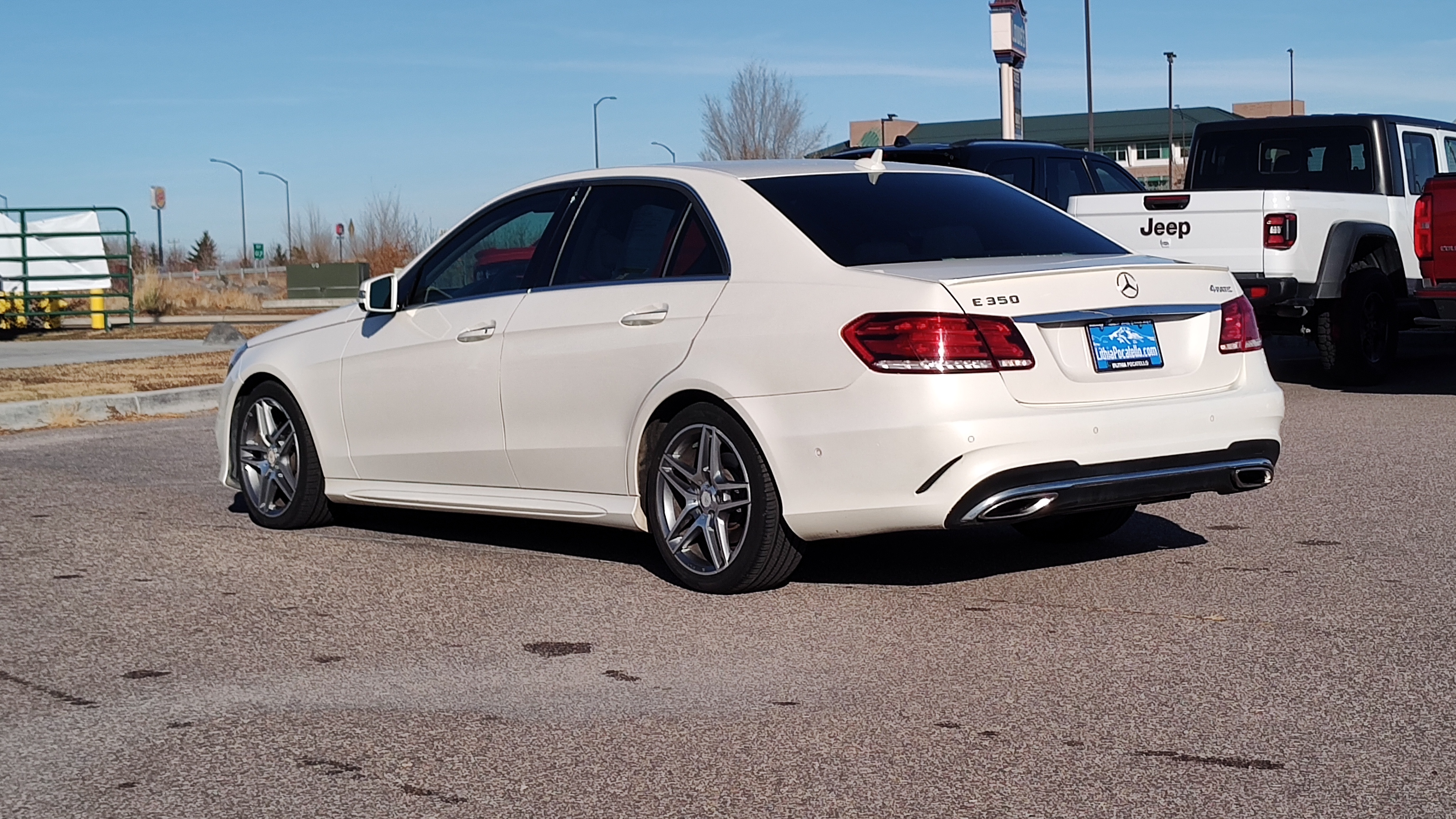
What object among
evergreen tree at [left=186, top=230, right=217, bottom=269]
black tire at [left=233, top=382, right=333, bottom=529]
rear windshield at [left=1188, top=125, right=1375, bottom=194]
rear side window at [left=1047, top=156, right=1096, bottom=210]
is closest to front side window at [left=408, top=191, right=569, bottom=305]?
black tire at [left=233, top=382, right=333, bottom=529]

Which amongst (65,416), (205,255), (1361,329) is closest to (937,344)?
(1361,329)

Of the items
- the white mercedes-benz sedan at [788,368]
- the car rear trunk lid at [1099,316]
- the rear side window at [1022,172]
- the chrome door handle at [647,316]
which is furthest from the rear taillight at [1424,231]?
the chrome door handle at [647,316]

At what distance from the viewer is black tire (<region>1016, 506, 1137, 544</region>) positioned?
6980 millimetres

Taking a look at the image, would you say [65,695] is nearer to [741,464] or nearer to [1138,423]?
[741,464]

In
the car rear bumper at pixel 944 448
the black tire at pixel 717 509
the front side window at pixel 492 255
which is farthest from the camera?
the front side window at pixel 492 255

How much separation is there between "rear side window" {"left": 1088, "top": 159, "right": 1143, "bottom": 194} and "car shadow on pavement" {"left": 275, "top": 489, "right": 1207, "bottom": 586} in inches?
356

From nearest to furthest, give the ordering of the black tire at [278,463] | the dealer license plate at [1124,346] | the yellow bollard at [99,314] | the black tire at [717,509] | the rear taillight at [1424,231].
Answer: the dealer license plate at [1124,346] < the black tire at [717,509] < the black tire at [278,463] < the rear taillight at [1424,231] < the yellow bollard at [99,314]

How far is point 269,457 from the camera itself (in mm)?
7863

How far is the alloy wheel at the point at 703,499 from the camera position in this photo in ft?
19.4

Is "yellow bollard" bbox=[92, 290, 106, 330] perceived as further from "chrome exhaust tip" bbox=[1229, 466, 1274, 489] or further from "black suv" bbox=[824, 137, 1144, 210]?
"chrome exhaust tip" bbox=[1229, 466, 1274, 489]

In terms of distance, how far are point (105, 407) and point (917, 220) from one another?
922cm

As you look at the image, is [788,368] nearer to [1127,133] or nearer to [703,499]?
[703,499]

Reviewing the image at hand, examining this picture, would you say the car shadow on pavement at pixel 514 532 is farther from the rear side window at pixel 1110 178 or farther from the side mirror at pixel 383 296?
the rear side window at pixel 1110 178

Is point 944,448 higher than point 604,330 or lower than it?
lower
